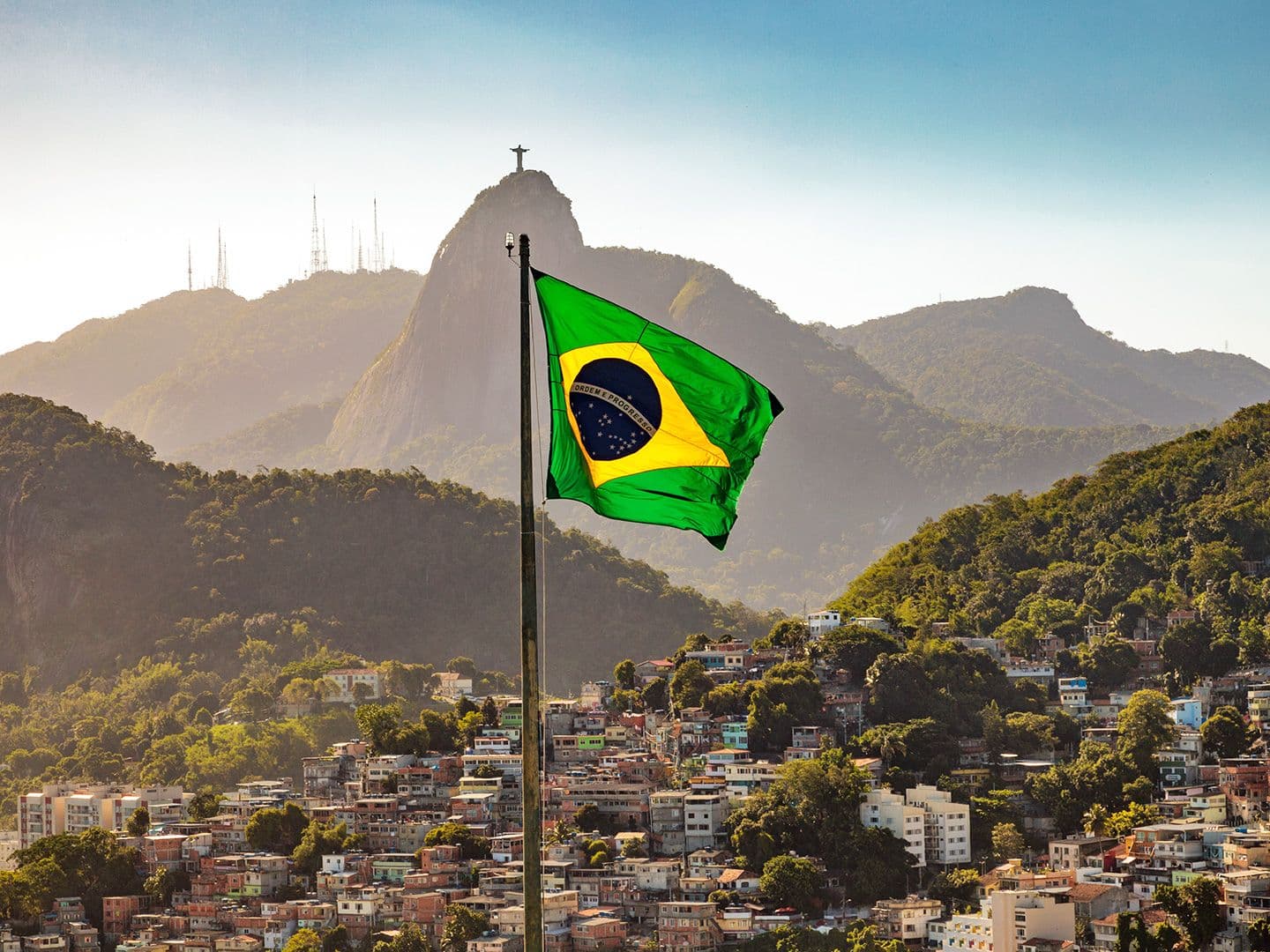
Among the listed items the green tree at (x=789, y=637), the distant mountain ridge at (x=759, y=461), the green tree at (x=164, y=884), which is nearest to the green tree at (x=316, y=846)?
the green tree at (x=164, y=884)

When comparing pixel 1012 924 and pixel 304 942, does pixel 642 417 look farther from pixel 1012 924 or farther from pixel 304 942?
pixel 304 942

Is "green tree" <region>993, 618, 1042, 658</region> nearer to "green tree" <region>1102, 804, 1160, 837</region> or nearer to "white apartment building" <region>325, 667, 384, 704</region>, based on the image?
"green tree" <region>1102, 804, 1160, 837</region>

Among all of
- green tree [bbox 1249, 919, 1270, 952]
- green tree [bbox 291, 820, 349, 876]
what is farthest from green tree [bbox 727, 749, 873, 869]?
green tree [bbox 1249, 919, 1270, 952]

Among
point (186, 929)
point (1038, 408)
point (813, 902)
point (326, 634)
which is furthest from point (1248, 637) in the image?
point (1038, 408)

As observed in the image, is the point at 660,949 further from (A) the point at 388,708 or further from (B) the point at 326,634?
(B) the point at 326,634

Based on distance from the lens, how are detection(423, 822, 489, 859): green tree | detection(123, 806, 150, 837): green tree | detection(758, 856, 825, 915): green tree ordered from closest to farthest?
→ 1. detection(758, 856, 825, 915): green tree
2. detection(423, 822, 489, 859): green tree
3. detection(123, 806, 150, 837): green tree

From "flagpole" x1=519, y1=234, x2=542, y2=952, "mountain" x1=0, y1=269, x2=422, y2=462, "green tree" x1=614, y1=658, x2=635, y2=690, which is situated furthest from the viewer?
"mountain" x1=0, y1=269, x2=422, y2=462

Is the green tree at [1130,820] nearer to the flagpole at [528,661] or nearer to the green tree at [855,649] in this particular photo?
the green tree at [855,649]
